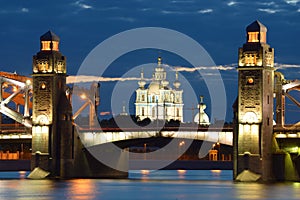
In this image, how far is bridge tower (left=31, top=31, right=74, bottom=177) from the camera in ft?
438

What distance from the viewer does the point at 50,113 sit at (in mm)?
134000

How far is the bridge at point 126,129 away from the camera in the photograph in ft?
409

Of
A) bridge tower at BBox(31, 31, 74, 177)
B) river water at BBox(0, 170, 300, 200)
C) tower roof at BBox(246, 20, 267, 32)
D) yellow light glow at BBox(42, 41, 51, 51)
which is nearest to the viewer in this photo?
river water at BBox(0, 170, 300, 200)

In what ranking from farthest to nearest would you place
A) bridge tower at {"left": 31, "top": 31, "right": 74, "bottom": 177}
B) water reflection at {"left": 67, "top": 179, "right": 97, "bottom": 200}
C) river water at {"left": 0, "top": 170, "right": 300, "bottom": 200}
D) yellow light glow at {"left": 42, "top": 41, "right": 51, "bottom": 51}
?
yellow light glow at {"left": 42, "top": 41, "right": 51, "bottom": 51} → bridge tower at {"left": 31, "top": 31, "right": 74, "bottom": 177} → water reflection at {"left": 67, "top": 179, "right": 97, "bottom": 200} → river water at {"left": 0, "top": 170, "right": 300, "bottom": 200}

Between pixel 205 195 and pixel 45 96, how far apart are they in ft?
107

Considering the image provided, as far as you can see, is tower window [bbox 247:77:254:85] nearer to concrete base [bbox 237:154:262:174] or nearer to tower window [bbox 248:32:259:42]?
tower window [bbox 248:32:259:42]

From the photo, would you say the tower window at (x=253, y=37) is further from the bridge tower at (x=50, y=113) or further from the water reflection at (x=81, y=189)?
the bridge tower at (x=50, y=113)

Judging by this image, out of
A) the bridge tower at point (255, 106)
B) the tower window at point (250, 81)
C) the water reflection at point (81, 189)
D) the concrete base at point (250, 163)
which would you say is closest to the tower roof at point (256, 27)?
the bridge tower at point (255, 106)

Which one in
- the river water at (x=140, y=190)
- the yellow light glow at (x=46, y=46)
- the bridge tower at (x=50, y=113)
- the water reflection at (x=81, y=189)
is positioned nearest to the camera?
the river water at (x=140, y=190)

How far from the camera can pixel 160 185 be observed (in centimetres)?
12269

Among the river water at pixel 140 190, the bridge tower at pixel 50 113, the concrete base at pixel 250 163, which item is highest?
the bridge tower at pixel 50 113

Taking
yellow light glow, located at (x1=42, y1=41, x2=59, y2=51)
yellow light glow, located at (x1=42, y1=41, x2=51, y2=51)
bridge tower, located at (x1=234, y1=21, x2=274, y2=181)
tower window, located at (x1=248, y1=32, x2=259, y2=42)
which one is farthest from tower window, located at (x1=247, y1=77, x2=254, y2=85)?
yellow light glow, located at (x1=42, y1=41, x2=51, y2=51)

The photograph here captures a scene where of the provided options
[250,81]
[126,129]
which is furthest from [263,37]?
[126,129]

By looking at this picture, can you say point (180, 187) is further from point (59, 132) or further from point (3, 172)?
point (3, 172)
